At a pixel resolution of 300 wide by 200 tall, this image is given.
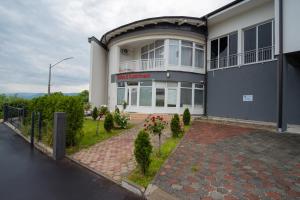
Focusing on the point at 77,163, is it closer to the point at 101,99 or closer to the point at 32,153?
the point at 32,153

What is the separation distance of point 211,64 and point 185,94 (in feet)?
11.4

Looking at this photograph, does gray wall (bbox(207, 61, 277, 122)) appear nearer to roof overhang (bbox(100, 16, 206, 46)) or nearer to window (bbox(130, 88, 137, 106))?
roof overhang (bbox(100, 16, 206, 46))

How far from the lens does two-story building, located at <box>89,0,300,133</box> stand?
35.8 ft

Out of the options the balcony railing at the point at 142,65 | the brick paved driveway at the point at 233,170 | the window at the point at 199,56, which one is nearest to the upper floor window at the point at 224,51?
the window at the point at 199,56

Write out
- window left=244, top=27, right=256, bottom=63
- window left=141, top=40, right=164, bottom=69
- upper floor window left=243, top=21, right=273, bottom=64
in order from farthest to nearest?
window left=141, top=40, right=164, bottom=69
window left=244, top=27, right=256, bottom=63
upper floor window left=243, top=21, right=273, bottom=64

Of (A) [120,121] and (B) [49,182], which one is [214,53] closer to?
(A) [120,121]

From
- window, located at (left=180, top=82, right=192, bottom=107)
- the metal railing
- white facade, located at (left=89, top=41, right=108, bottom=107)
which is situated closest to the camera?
the metal railing

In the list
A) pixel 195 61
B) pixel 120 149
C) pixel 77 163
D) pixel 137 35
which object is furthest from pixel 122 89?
pixel 77 163

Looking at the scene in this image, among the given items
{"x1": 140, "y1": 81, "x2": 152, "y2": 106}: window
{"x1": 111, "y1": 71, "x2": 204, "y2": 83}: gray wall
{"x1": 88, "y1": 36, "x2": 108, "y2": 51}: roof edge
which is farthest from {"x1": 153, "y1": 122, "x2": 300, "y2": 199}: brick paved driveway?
{"x1": 88, "y1": 36, "x2": 108, "y2": 51}: roof edge

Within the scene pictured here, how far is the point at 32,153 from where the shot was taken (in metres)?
6.43

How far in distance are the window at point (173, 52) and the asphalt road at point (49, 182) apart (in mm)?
12156

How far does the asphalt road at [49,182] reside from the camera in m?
3.64

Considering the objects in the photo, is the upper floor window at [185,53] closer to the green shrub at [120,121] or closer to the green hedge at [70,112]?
the green shrub at [120,121]

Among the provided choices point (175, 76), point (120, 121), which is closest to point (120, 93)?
A: point (175, 76)
